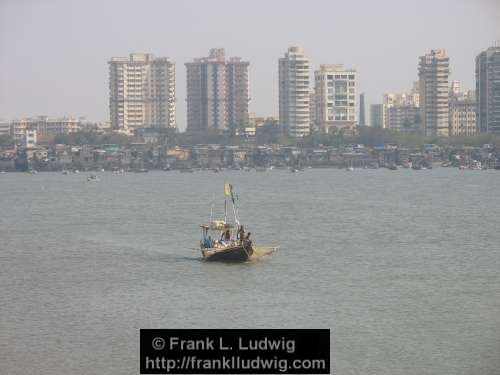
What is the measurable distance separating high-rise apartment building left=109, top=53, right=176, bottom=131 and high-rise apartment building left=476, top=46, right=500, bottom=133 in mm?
20727

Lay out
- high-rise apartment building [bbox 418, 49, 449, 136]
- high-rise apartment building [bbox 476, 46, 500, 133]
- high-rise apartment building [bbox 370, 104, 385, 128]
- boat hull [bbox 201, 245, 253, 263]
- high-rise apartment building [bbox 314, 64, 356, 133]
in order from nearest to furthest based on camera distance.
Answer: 1. boat hull [bbox 201, 245, 253, 263]
2. high-rise apartment building [bbox 476, 46, 500, 133]
3. high-rise apartment building [bbox 418, 49, 449, 136]
4. high-rise apartment building [bbox 314, 64, 356, 133]
5. high-rise apartment building [bbox 370, 104, 385, 128]

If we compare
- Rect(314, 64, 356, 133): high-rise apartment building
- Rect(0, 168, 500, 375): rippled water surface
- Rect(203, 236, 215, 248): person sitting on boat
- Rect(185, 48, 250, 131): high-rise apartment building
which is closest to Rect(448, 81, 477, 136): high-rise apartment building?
Rect(314, 64, 356, 133): high-rise apartment building

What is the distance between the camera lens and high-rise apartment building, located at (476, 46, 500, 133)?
72.8 meters

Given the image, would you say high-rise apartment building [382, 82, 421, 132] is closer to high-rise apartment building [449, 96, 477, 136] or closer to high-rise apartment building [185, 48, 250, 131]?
high-rise apartment building [449, 96, 477, 136]

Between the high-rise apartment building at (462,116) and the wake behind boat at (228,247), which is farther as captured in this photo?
the high-rise apartment building at (462,116)

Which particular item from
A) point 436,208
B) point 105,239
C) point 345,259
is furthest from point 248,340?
point 436,208

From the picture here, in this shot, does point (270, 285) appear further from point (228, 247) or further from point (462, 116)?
point (462, 116)

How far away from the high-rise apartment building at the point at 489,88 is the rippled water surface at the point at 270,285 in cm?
4111

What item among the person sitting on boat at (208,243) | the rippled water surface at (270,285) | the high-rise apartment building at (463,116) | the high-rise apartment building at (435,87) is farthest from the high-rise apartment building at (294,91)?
the person sitting on boat at (208,243)

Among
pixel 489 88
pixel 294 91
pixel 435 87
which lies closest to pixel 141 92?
pixel 294 91

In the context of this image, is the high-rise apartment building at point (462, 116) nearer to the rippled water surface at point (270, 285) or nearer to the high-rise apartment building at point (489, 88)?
the high-rise apartment building at point (489, 88)

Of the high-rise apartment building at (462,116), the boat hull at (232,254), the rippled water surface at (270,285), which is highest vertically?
the high-rise apartment building at (462,116)

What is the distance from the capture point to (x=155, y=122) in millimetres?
85938

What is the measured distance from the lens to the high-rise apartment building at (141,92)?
85188 mm
